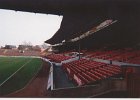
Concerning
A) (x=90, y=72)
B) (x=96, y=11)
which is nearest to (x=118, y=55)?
(x=90, y=72)

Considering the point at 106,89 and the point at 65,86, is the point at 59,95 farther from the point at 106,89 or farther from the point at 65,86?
the point at 106,89

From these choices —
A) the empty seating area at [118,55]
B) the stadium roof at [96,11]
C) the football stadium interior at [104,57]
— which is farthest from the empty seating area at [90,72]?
the stadium roof at [96,11]

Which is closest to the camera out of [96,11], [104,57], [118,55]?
[96,11]

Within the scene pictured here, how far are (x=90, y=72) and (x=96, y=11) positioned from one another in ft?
3.50

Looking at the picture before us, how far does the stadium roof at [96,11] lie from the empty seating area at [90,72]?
1.65 feet

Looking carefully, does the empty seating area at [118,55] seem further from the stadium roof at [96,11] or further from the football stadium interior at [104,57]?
the stadium roof at [96,11]

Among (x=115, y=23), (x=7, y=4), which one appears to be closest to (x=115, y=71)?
(x=115, y=23)

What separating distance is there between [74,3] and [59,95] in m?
1.38

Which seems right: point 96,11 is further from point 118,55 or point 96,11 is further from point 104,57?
point 104,57

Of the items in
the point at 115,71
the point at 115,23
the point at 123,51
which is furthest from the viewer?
the point at 123,51

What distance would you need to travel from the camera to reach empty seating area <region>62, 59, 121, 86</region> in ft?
12.6

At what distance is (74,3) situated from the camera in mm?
3914

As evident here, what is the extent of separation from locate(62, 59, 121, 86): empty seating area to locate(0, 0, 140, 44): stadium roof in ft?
1.65

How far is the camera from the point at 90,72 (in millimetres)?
4391
